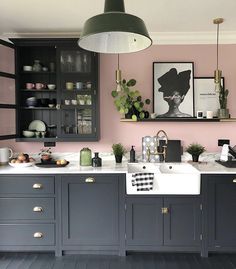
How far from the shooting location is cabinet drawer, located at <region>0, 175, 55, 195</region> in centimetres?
273

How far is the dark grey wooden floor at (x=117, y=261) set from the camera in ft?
8.46

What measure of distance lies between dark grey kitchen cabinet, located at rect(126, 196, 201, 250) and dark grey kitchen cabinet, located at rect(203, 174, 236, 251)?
0.38 feet

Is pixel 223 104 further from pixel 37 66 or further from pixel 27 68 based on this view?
pixel 27 68

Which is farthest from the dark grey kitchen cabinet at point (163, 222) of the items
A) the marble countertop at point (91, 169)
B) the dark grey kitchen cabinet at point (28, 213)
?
the dark grey kitchen cabinet at point (28, 213)

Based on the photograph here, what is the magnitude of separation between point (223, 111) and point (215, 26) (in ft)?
3.11

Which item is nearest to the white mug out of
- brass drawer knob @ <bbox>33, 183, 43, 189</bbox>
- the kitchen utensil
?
the kitchen utensil

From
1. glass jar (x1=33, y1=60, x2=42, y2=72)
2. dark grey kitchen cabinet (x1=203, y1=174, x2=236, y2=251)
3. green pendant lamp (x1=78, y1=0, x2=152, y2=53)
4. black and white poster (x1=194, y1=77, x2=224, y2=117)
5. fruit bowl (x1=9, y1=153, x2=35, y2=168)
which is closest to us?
green pendant lamp (x1=78, y1=0, x2=152, y2=53)

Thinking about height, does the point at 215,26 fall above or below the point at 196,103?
above

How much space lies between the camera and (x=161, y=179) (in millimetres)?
2688

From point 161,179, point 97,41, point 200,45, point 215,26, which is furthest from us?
point 200,45

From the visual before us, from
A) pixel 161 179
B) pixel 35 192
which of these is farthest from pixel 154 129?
pixel 35 192

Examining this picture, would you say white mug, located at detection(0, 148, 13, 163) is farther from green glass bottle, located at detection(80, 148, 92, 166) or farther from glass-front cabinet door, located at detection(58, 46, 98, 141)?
green glass bottle, located at detection(80, 148, 92, 166)

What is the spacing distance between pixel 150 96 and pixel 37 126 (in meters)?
1.43

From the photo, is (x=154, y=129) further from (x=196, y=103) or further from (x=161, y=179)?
(x=161, y=179)
